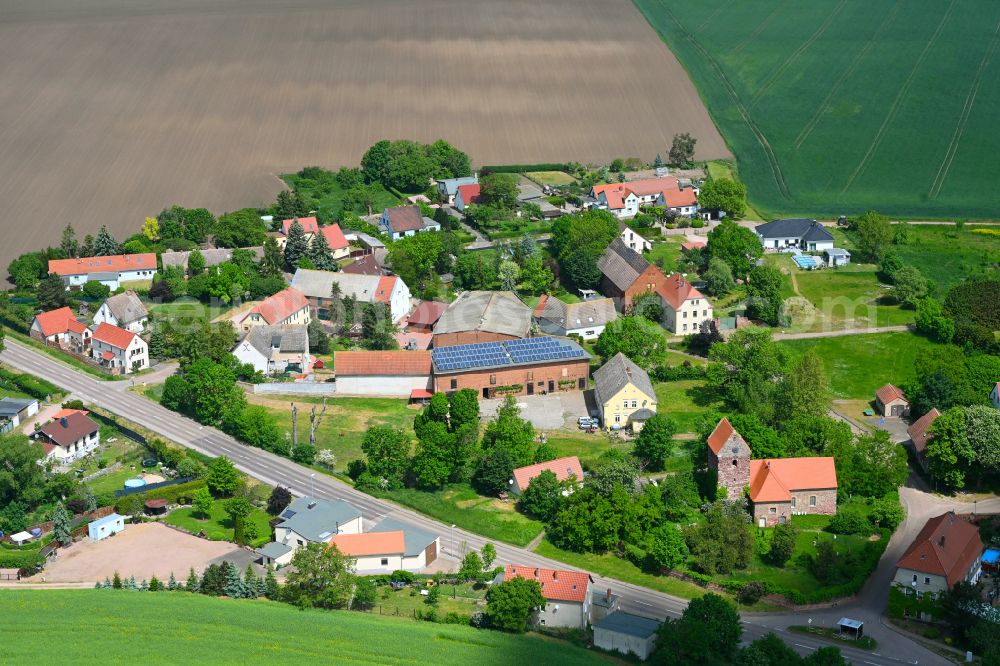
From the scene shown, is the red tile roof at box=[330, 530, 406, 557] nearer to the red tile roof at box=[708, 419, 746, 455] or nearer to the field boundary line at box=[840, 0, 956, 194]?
the red tile roof at box=[708, 419, 746, 455]

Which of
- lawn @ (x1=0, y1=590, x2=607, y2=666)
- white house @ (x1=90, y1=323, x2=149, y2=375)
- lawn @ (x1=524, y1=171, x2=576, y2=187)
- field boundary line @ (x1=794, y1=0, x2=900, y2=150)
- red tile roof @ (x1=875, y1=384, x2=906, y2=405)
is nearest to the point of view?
lawn @ (x1=0, y1=590, x2=607, y2=666)

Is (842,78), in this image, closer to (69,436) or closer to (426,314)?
(426,314)

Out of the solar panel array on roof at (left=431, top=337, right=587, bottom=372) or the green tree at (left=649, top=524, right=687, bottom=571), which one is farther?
the solar panel array on roof at (left=431, top=337, right=587, bottom=372)

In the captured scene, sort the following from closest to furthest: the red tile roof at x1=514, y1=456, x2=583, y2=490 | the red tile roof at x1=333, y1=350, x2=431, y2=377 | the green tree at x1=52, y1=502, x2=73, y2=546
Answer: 1. the green tree at x1=52, y1=502, x2=73, y2=546
2. the red tile roof at x1=514, y1=456, x2=583, y2=490
3. the red tile roof at x1=333, y1=350, x2=431, y2=377

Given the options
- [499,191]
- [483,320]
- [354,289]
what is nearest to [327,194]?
[499,191]

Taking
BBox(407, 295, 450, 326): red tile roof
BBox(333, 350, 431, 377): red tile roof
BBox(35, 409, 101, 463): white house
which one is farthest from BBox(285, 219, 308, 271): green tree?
BBox(35, 409, 101, 463): white house

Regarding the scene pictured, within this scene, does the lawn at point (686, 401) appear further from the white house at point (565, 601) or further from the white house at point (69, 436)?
the white house at point (69, 436)

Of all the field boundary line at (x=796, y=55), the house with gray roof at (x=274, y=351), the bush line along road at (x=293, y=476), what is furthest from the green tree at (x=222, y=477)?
the field boundary line at (x=796, y=55)
